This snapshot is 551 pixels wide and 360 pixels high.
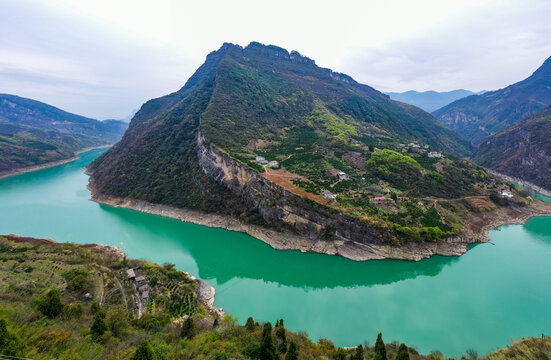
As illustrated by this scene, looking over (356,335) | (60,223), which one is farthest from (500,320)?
(60,223)

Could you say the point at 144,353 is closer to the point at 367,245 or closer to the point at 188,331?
the point at 188,331

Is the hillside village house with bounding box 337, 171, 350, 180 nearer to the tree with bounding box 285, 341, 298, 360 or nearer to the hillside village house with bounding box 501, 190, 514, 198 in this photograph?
the hillside village house with bounding box 501, 190, 514, 198

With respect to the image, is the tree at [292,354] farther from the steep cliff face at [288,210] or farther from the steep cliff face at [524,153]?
the steep cliff face at [524,153]

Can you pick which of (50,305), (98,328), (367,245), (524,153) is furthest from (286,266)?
(524,153)

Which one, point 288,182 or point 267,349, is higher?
point 288,182

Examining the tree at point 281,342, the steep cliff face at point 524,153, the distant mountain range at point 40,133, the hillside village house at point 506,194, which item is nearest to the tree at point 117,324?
the tree at point 281,342

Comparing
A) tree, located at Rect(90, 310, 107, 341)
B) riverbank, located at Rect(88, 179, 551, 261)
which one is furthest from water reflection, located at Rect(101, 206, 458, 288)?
tree, located at Rect(90, 310, 107, 341)
